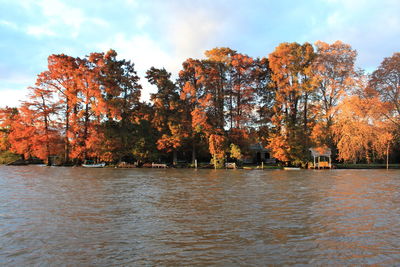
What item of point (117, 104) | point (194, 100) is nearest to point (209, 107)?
point (194, 100)

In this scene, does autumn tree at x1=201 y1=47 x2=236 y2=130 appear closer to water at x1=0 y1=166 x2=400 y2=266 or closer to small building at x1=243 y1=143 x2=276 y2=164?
small building at x1=243 y1=143 x2=276 y2=164

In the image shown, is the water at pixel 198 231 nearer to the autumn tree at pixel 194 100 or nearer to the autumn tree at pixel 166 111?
the autumn tree at pixel 194 100

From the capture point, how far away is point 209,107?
142 feet

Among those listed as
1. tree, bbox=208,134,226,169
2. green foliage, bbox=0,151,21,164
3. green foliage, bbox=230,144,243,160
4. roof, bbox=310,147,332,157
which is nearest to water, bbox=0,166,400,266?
roof, bbox=310,147,332,157

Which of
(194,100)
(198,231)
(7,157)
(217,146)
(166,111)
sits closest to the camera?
(198,231)

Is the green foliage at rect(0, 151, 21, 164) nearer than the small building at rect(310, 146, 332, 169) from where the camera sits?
No

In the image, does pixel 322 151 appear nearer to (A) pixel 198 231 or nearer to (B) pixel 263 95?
(B) pixel 263 95

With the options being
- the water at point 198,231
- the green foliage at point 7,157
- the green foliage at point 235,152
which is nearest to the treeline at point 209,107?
the green foliage at point 235,152

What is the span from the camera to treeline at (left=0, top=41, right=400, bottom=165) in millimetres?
39969

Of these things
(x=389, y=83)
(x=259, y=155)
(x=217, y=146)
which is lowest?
(x=259, y=155)

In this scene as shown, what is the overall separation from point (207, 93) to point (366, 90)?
2081 centimetres

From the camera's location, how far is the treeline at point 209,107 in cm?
3997

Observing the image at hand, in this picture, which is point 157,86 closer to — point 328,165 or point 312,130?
point 312,130

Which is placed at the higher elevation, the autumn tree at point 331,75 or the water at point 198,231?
the autumn tree at point 331,75
